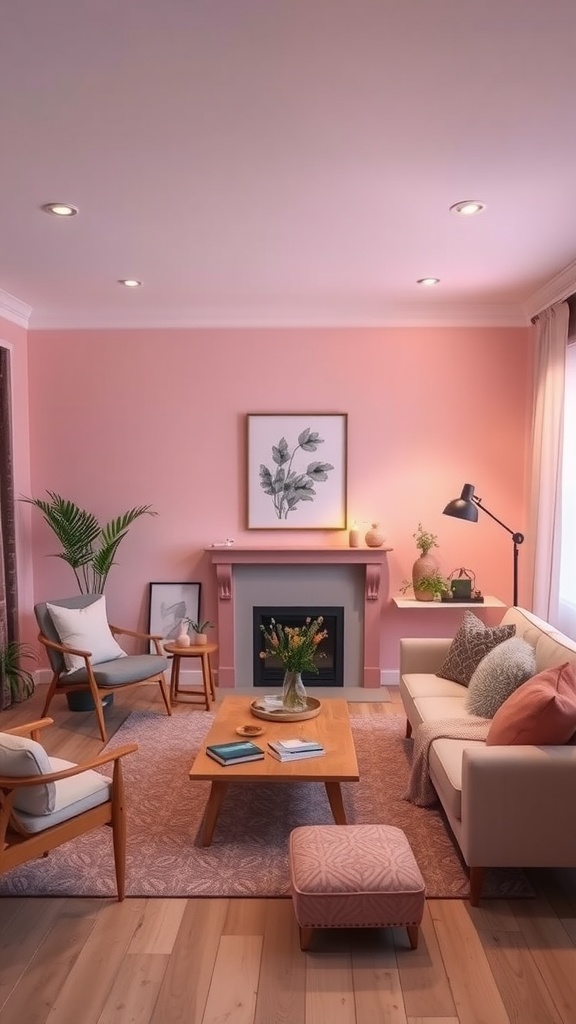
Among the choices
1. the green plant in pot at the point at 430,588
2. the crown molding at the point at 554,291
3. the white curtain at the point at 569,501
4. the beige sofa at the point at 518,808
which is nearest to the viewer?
the beige sofa at the point at 518,808

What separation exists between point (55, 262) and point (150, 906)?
3370 millimetres

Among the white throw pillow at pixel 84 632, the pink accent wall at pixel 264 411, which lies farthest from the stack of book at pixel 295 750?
the pink accent wall at pixel 264 411

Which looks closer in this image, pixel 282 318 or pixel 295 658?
pixel 295 658

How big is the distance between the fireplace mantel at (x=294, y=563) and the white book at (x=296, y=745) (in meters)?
2.12

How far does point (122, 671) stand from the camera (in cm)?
449

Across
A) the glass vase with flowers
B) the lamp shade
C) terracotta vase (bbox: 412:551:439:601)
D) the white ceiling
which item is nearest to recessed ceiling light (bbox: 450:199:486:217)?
the white ceiling

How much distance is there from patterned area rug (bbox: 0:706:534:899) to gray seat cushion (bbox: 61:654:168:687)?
37 centimetres

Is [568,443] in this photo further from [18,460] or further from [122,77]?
[18,460]

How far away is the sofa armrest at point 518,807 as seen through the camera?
8.57 ft

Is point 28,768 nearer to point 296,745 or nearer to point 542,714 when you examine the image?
point 296,745

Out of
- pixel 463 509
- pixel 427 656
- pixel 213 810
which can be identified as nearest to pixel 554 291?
pixel 463 509

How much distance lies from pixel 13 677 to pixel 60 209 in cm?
317

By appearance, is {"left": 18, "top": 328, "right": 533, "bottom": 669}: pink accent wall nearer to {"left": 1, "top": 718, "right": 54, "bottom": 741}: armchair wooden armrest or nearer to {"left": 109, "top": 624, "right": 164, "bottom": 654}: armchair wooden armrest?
{"left": 109, "top": 624, "right": 164, "bottom": 654}: armchair wooden armrest

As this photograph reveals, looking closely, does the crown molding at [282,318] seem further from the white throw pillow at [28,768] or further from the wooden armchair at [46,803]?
the white throw pillow at [28,768]
